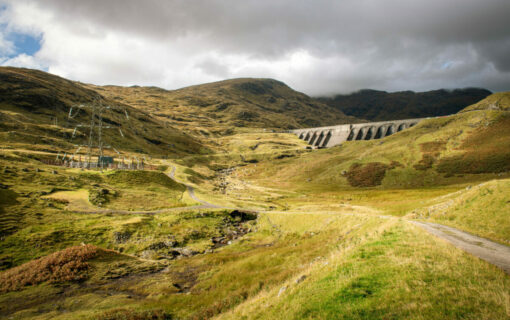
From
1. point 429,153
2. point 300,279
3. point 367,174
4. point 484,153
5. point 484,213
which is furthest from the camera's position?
point 367,174

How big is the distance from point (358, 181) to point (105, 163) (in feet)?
351

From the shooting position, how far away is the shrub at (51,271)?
2052cm

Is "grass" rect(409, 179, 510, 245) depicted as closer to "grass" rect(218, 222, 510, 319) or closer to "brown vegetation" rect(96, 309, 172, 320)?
"grass" rect(218, 222, 510, 319)

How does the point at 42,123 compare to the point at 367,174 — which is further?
the point at 42,123

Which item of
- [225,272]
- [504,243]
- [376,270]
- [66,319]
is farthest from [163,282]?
[504,243]

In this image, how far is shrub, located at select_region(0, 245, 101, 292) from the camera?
20.5 m

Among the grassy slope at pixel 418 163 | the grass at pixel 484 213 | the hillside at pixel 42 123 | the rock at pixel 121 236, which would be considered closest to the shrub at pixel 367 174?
the grassy slope at pixel 418 163

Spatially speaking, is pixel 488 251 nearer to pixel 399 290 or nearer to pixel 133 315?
pixel 399 290

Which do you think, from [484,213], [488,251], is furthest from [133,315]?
[484,213]

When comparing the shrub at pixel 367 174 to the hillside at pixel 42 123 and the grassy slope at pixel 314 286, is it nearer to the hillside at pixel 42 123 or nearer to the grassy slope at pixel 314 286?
the grassy slope at pixel 314 286

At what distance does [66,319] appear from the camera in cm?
1480

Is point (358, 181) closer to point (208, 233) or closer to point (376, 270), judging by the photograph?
point (208, 233)

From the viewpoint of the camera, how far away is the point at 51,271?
22.4 metres

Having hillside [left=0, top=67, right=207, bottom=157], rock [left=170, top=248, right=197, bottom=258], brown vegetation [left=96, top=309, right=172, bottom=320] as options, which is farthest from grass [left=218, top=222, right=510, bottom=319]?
hillside [left=0, top=67, right=207, bottom=157]
